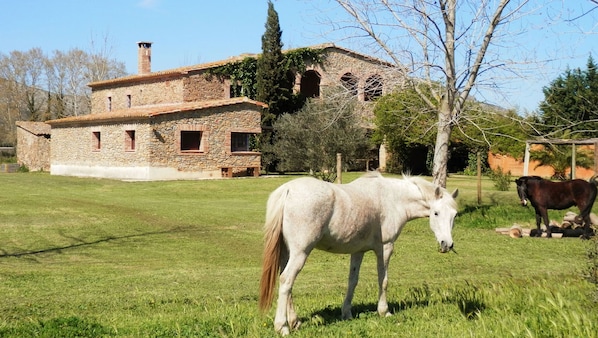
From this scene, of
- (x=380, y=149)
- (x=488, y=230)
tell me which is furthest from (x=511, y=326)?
(x=380, y=149)

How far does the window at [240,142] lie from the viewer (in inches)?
1708

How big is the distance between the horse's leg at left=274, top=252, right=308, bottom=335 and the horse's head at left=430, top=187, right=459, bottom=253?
76.6 inches

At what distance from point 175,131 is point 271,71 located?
30.7 feet

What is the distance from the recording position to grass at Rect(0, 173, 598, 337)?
22.9 ft

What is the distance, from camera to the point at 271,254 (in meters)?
6.90

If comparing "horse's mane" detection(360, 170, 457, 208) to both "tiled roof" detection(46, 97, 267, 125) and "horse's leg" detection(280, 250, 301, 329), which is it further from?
"tiled roof" detection(46, 97, 267, 125)

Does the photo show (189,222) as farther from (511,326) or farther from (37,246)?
(511,326)

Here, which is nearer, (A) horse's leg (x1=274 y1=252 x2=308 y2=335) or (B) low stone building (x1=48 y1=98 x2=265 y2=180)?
(A) horse's leg (x1=274 y1=252 x2=308 y2=335)

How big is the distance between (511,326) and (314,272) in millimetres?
6824

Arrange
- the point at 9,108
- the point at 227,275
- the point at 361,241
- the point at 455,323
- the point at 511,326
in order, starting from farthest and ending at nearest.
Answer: the point at 9,108, the point at 227,275, the point at 361,241, the point at 455,323, the point at 511,326

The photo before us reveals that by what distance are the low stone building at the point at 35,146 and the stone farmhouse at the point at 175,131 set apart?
238 inches

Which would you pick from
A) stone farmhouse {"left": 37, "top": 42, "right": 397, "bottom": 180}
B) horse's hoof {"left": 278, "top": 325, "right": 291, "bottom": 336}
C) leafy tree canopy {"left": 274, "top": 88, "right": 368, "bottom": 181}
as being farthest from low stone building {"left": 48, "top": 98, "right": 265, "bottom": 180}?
horse's hoof {"left": 278, "top": 325, "right": 291, "bottom": 336}

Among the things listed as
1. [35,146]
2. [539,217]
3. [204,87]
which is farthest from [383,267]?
[35,146]

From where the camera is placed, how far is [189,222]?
20.9 m
